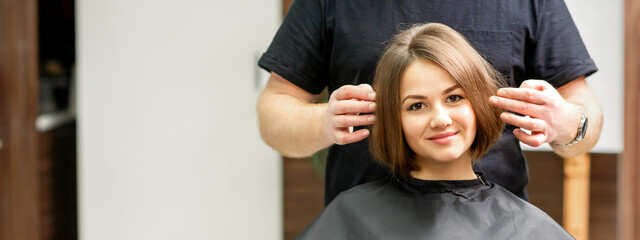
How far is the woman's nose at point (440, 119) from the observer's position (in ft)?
3.28

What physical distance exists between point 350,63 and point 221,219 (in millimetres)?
766

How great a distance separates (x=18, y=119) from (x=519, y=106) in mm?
2200

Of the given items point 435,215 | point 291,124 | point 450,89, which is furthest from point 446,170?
point 291,124

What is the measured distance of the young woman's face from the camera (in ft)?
3.32

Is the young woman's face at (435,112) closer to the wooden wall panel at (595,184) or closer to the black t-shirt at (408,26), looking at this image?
the black t-shirt at (408,26)

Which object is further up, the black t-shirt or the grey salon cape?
the black t-shirt

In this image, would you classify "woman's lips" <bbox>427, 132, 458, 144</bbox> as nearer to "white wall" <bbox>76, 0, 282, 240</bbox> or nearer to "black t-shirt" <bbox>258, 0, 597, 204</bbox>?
"black t-shirt" <bbox>258, 0, 597, 204</bbox>

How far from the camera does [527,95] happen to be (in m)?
0.94

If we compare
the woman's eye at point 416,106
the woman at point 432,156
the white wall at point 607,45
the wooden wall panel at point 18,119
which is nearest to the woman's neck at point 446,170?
the woman at point 432,156

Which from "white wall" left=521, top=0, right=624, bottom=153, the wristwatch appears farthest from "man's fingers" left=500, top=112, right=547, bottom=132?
"white wall" left=521, top=0, right=624, bottom=153

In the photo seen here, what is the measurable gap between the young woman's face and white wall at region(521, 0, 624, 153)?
0.40 meters

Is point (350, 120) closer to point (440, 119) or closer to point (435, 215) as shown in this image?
point (440, 119)

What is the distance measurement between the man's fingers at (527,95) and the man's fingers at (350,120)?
0.22 meters

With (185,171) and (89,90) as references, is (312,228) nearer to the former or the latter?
(185,171)
